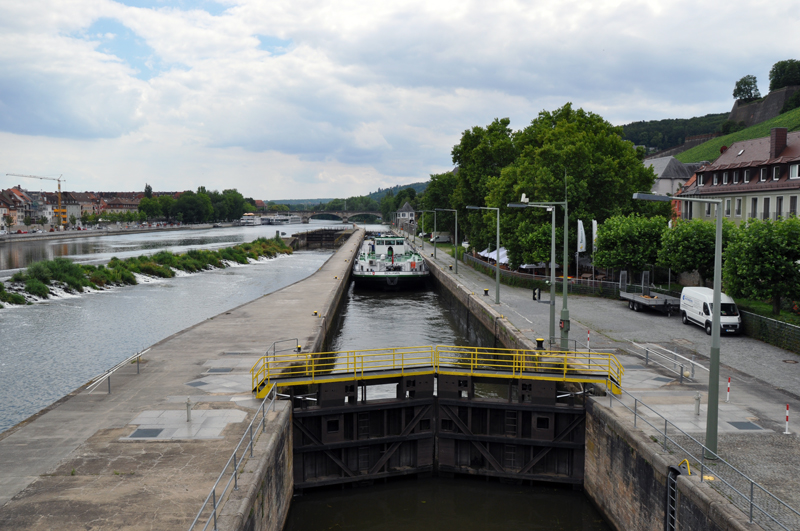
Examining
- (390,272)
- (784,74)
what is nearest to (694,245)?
(390,272)

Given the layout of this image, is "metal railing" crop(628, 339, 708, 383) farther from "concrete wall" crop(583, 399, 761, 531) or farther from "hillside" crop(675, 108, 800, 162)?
"hillside" crop(675, 108, 800, 162)

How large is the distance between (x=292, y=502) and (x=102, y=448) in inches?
205

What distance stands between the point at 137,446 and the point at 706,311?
24667mm

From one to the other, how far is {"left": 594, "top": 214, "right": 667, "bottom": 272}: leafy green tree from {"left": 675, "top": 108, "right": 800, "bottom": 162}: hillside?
82.1 metres

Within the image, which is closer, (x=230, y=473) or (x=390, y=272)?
(x=230, y=473)

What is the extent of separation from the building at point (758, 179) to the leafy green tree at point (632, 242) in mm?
9622

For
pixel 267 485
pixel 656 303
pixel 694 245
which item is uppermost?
pixel 694 245

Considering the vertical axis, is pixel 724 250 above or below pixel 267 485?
above

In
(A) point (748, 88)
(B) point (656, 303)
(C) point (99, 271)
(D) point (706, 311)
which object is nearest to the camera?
(D) point (706, 311)

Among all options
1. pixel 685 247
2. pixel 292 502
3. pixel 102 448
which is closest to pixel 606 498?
pixel 292 502

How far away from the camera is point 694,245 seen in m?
32.3

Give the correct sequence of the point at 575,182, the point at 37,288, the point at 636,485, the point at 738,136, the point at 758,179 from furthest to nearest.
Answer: the point at 738,136
the point at 37,288
the point at 758,179
the point at 575,182
the point at 636,485

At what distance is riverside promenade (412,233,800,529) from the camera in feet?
40.4

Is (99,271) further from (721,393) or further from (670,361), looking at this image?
(721,393)
